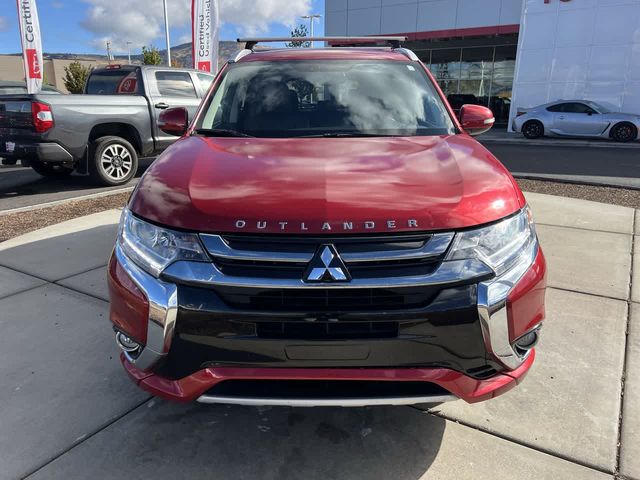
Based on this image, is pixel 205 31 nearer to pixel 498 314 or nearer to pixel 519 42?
pixel 519 42

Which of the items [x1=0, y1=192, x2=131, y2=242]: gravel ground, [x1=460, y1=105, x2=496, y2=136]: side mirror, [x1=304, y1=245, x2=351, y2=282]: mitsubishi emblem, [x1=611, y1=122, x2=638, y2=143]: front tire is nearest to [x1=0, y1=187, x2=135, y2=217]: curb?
[x1=0, y1=192, x2=131, y2=242]: gravel ground

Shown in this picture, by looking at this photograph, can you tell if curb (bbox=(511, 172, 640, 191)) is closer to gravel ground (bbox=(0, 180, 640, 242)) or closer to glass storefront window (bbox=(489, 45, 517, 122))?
gravel ground (bbox=(0, 180, 640, 242))

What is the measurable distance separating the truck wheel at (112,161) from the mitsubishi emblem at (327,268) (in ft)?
23.7

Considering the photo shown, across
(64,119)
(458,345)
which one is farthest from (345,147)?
(64,119)

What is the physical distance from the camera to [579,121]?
16859 mm

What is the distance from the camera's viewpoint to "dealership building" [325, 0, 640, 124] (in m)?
18.5

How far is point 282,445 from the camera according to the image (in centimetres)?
236

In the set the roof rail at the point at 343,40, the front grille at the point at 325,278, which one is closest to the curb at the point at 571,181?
the roof rail at the point at 343,40

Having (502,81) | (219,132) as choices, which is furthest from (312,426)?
(502,81)

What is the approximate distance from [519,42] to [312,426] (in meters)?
21.6

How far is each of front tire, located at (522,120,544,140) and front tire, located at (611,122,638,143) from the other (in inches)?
90.3

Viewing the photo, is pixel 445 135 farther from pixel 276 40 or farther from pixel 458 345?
pixel 276 40

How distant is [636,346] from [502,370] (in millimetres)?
1793

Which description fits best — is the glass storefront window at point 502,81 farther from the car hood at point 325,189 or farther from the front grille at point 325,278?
the front grille at point 325,278
